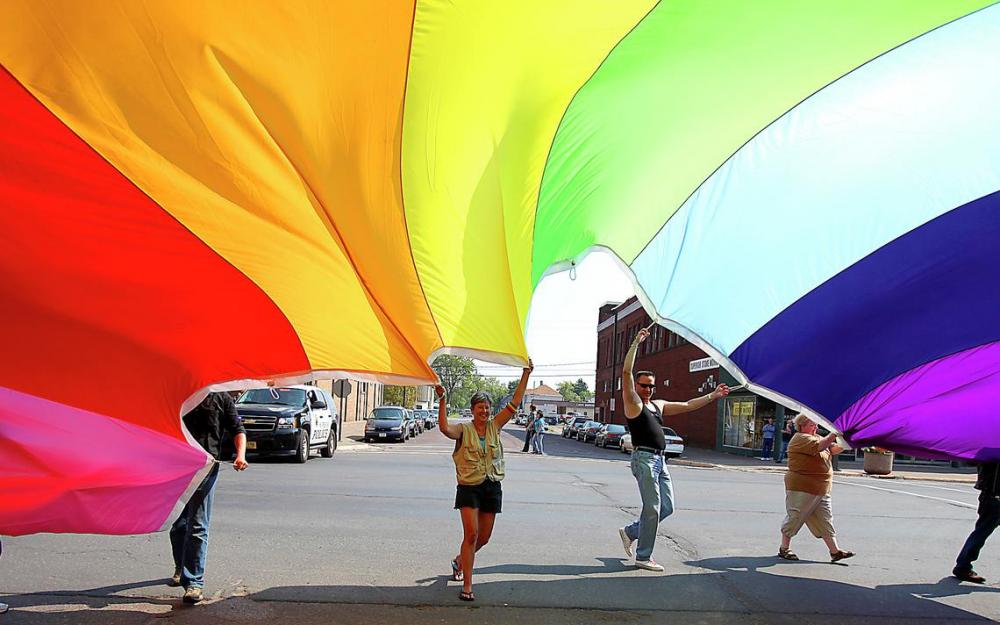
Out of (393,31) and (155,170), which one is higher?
(393,31)

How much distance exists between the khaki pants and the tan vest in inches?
148

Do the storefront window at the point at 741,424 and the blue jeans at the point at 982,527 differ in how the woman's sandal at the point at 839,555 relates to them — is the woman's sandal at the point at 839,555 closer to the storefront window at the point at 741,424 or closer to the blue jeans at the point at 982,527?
the blue jeans at the point at 982,527

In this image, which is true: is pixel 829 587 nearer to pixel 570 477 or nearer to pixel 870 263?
pixel 870 263

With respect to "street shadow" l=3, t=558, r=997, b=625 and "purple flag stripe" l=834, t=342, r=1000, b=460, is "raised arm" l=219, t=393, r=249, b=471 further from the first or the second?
"purple flag stripe" l=834, t=342, r=1000, b=460

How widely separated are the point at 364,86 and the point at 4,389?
2.88 m

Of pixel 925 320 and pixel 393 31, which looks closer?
pixel 393 31

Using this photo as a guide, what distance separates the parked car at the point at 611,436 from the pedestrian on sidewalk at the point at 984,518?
30884mm

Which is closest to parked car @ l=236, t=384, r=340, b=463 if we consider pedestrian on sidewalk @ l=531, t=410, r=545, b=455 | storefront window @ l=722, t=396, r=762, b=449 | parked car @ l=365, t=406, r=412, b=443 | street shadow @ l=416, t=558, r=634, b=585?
street shadow @ l=416, t=558, r=634, b=585

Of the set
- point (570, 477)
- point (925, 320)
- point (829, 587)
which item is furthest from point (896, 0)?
point (570, 477)

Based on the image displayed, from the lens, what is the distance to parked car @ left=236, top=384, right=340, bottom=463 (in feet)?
61.1

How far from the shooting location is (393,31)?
15.0 feet

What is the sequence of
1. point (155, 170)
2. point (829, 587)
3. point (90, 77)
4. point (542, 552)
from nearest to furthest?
point (90, 77) → point (155, 170) → point (829, 587) → point (542, 552)

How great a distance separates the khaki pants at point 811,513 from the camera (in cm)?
873

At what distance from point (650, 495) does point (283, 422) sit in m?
12.6
